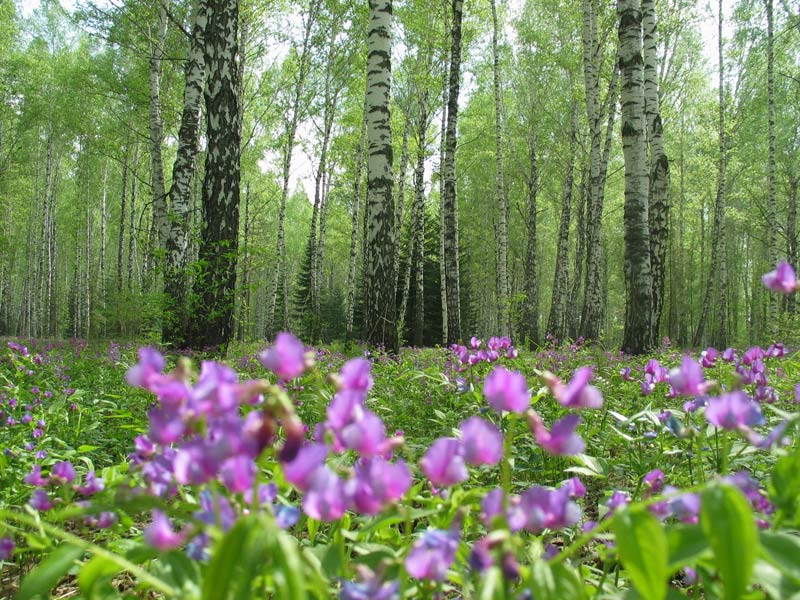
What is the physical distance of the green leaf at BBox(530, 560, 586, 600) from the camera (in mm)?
632

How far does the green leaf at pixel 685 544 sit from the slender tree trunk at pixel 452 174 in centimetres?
1040

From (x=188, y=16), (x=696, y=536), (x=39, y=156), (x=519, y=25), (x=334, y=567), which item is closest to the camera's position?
(x=696, y=536)

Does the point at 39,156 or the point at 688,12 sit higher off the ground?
the point at 688,12

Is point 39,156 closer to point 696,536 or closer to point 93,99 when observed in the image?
point 93,99

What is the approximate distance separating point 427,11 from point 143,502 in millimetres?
15144

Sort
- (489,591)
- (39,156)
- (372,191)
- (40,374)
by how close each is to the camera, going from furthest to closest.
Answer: (39,156)
(372,191)
(40,374)
(489,591)

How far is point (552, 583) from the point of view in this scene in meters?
0.65

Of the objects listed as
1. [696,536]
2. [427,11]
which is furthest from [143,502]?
[427,11]

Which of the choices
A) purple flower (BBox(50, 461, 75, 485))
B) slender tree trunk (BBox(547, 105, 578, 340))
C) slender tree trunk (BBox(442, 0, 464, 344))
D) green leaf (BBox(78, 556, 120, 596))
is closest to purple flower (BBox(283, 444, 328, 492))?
green leaf (BBox(78, 556, 120, 596))

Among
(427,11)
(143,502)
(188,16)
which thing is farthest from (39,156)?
(143,502)

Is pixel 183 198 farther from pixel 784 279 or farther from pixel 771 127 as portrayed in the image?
pixel 771 127

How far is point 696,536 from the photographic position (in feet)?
2.17

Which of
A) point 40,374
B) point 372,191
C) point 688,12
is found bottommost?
point 40,374

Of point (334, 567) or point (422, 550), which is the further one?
point (334, 567)
